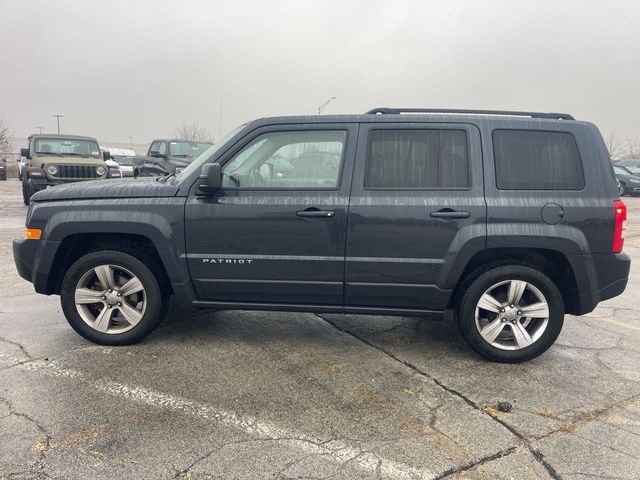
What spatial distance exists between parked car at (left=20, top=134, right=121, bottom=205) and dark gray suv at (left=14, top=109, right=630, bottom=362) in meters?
9.92

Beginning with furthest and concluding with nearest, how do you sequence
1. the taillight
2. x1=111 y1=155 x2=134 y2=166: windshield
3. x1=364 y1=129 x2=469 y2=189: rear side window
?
x1=111 y1=155 x2=134 y2=166: windshield
x1=364 y1=129 x2=469 y2=189: rear side window
the taillight

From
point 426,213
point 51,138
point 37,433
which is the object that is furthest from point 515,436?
point 51,138

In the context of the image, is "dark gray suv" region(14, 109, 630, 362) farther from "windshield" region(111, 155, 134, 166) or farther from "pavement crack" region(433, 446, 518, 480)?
"windshield" region(111, 155, 134, 166)

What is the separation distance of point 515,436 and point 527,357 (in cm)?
113

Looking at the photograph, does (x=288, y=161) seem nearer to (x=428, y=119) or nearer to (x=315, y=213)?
(x=315, y=213)

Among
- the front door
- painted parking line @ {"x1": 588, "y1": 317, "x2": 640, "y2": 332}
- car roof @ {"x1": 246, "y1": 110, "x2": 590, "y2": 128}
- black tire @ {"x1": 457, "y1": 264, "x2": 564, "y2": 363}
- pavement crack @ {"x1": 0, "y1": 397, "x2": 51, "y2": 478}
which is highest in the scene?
car roof @ {"x1": 246, "y1": 110, "x2": 590, "y2": 128}

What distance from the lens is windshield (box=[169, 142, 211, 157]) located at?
14367 mm

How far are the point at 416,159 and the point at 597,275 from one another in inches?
63.8

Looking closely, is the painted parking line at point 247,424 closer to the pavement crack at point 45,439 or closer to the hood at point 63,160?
the pavement crack at point 45,439

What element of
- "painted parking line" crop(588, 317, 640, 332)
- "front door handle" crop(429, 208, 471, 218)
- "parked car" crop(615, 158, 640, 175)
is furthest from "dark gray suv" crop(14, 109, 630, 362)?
"parked car" crop(615, 158, 640, 175)

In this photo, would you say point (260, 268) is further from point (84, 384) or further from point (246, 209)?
point (84, 384)

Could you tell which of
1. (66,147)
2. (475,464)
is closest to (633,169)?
(66,147)

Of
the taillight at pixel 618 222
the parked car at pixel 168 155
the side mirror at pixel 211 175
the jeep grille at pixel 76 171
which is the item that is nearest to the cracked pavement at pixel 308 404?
the taillight at pixel 618 222

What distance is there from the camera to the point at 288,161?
382cm
